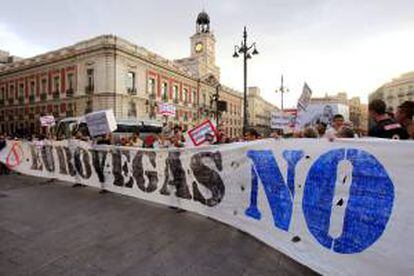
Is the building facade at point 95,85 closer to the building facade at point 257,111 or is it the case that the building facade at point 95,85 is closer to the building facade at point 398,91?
the building facade at point 257,111

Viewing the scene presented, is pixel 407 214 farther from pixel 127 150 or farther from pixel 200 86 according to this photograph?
pixel 200 86

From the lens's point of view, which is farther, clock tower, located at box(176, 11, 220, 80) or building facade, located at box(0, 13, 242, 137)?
clock tower, located at box(176, 11, 220, 80)

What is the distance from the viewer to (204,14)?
209ft

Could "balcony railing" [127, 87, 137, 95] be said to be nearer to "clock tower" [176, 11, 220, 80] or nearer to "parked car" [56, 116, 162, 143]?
"parked car" [56, 116, 162, 143]

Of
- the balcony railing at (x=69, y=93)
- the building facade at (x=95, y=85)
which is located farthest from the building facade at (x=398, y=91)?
the balcony railing at (x=69, y=93)

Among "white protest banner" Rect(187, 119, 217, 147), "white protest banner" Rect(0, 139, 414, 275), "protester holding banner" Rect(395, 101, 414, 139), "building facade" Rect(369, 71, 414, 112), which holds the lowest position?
"white protest banner" Rect(0, 139, 414, 275)

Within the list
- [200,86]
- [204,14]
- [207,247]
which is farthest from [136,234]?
[204,14]

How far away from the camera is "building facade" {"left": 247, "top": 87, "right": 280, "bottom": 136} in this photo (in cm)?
8938

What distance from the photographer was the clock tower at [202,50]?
6210 centimetres

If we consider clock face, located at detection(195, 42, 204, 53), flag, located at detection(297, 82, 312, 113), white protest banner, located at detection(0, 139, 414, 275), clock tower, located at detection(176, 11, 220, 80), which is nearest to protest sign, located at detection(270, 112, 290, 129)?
flag, located at detection(297, 82, 312, 113)

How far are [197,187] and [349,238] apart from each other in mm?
3022

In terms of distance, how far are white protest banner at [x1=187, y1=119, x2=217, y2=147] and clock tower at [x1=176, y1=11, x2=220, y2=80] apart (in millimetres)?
54553

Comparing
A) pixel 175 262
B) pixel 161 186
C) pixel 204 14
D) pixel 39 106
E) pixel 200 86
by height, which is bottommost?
pixel 175 262

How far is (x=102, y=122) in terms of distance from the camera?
28.7 ft
